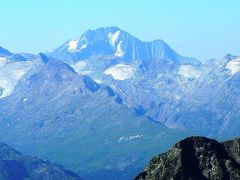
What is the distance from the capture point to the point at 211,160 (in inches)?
4316

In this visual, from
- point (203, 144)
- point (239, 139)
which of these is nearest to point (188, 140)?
point (203, 144)

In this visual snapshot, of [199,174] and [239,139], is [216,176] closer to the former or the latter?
[199,174]

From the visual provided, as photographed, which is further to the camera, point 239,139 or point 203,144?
point 239,139

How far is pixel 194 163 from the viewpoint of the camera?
11044 cm

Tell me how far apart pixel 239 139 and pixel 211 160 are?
12.9 metres

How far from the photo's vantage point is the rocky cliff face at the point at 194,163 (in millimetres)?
108062

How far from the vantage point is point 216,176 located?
10812 cm

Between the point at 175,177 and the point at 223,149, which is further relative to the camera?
the point at 223,149

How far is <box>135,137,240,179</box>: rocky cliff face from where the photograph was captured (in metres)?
108

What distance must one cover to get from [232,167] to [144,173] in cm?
1381

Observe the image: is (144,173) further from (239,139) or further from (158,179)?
(239,139)

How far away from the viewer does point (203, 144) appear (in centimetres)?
11300

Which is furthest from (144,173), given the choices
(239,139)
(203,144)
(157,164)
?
(239,139)

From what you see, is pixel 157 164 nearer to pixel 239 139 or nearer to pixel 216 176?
pixel 216 176
